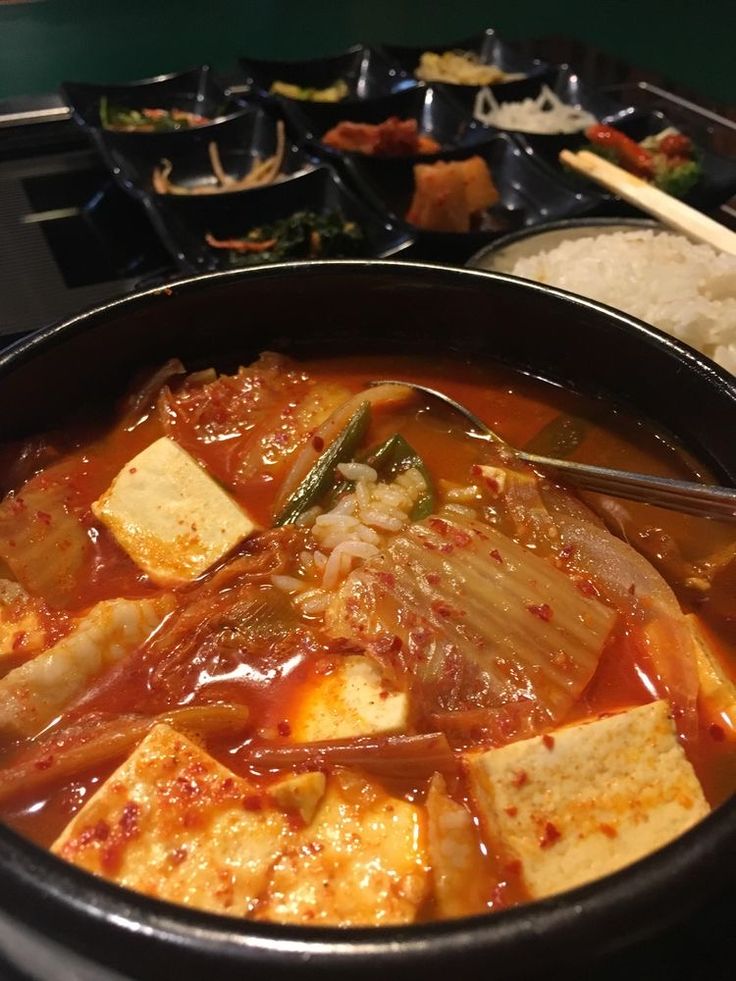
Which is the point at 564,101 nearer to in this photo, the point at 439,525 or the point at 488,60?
the point at 488,60

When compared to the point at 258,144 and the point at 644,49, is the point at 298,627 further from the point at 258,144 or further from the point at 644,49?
the point at 644,49

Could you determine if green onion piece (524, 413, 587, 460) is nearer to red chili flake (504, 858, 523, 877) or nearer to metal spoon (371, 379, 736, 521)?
metal spoon (371, 379, 736, 521)

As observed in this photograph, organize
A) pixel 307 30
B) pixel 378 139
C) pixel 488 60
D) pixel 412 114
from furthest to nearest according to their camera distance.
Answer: pixel 307 30
pixel 488 60
pixel 412 114
pixel 378 139

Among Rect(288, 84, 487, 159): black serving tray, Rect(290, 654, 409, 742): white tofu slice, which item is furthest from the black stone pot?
Rect(288, 84, 487, 159): black serving tray

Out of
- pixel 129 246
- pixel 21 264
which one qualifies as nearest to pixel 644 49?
pixel 129 246

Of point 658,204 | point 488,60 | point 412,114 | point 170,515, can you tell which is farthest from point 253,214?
point 488,60
